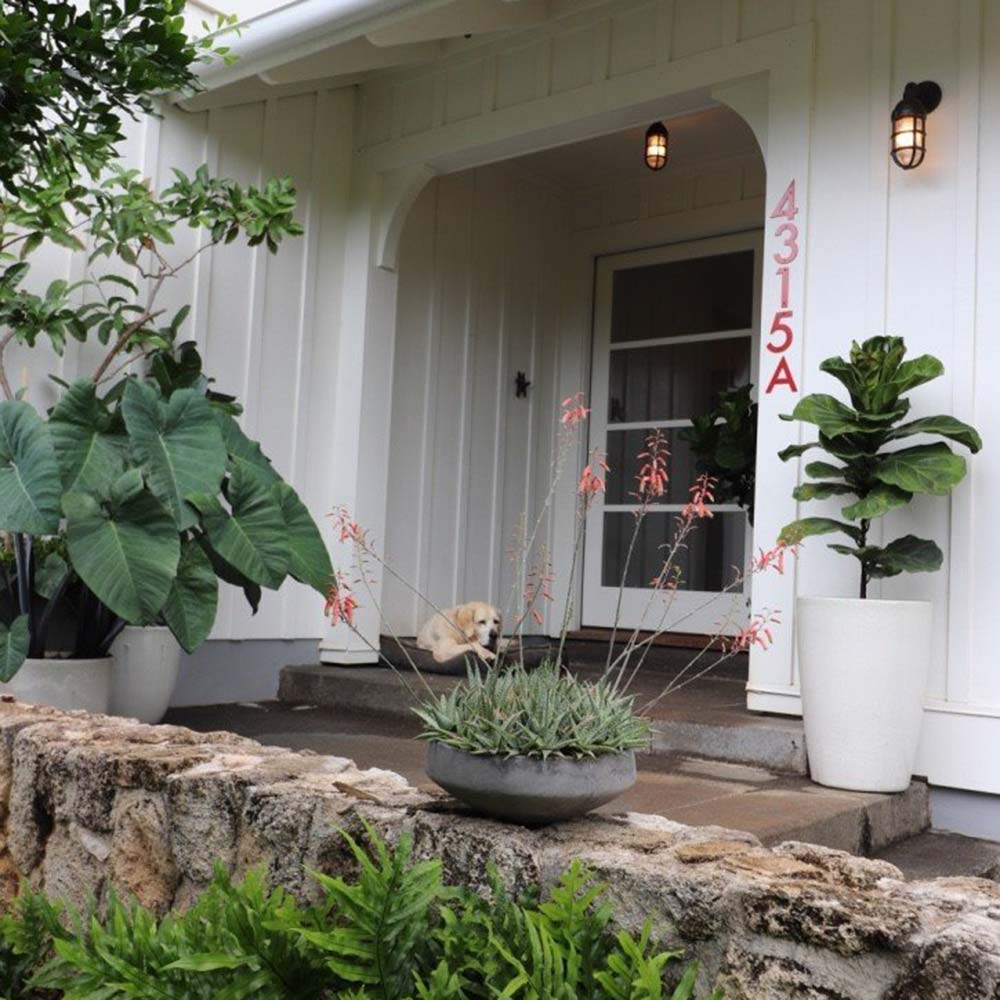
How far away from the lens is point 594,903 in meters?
1.62

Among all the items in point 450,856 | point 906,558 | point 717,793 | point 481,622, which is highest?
point 906,558

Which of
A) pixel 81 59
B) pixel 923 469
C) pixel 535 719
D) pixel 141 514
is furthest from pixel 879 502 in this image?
pixel 81 59

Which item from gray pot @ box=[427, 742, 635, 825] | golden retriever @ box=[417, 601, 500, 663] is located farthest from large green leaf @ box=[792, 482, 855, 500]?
gray pot @ box=[427, 742, 635, 825]

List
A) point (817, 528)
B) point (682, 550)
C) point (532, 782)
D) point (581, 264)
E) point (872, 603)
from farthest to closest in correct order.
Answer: point (581, 264) < point (682, 550) < point (817, 528) < point (872, 603) < point (532, 782)

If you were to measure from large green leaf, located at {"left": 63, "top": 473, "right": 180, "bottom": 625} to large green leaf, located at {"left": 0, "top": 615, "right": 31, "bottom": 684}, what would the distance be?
0.96 feet

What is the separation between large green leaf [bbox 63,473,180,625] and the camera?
3096mm

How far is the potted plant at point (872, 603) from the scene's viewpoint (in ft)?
10.00

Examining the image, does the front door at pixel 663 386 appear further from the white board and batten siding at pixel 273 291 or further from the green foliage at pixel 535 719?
the green foliage at pixel 535 719

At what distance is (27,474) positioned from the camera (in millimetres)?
3244

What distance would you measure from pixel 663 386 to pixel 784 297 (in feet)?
7.58

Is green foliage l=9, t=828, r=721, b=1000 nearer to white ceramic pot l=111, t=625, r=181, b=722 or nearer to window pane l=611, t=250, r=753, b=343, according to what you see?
white ceramic pot l=111, t=625, r=181, b=722

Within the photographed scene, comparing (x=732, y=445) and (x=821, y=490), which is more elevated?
(x=732, y=445)

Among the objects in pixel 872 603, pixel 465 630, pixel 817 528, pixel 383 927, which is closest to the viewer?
pixel 383 927

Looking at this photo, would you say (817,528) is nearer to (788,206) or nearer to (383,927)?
(788,206)
